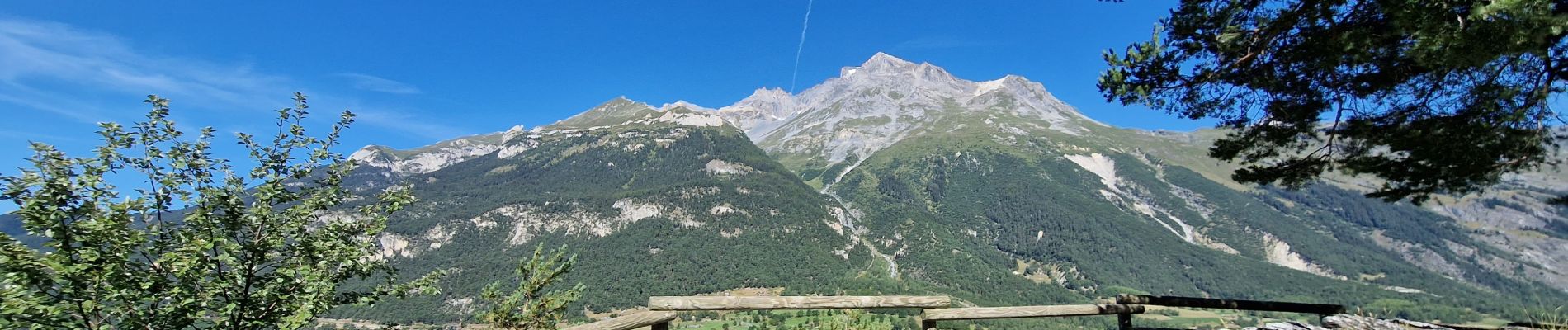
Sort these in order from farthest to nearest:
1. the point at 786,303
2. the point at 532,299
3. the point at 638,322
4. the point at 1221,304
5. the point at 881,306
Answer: the point at 532,299 → the point at 1221,304 → the point at 881,306 → the point at 786,303 → the point at 638,322

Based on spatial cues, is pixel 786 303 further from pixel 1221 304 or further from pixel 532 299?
pixel 1221 304

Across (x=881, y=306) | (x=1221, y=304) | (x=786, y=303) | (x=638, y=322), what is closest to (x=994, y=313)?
(x=881, y=306)

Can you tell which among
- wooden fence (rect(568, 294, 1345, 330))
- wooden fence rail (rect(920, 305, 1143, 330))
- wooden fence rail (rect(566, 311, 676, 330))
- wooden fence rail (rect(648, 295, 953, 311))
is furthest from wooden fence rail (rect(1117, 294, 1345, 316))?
wooden fence rail (rect(566, 311, 676, 330))

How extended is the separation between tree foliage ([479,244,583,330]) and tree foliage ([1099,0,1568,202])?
987cm

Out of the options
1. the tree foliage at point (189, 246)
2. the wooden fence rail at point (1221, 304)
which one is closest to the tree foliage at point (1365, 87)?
the wooden fence rail at point (1221, 304)

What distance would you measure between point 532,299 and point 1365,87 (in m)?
13.9

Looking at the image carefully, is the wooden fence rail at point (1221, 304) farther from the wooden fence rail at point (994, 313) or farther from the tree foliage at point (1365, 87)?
the tree foliage at point (1365, 87)

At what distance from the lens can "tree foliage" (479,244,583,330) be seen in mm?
10534

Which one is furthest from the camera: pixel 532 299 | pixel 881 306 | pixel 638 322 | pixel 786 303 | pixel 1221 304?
pixel 532 299

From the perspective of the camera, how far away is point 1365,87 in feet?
33.4

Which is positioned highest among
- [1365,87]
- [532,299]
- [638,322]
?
[1365,87]

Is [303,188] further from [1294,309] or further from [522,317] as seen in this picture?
[1294,309]

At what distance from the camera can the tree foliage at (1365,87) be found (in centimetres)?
774

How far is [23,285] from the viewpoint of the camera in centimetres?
534
